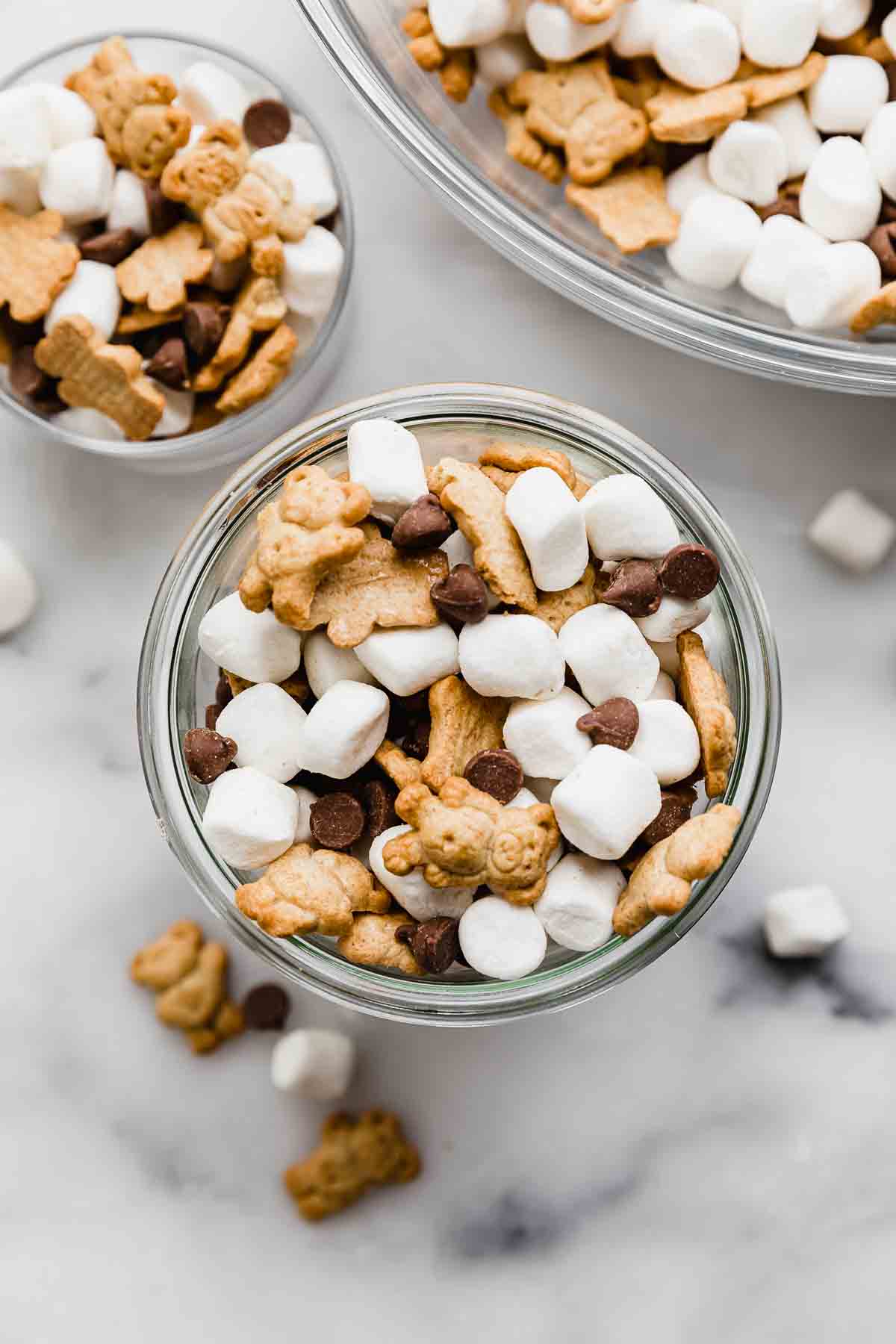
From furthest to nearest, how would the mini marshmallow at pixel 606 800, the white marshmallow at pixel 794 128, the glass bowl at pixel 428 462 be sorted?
the white marshmallow at pixel 794 128
the glass bowl at pixel 428 462
the mini marshmallow at pixel 606 800

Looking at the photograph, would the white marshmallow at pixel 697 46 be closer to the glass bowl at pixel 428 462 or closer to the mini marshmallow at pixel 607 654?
the glass bowl at pixel 428 462

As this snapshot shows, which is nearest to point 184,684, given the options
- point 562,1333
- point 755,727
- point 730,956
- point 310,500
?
point 310,500

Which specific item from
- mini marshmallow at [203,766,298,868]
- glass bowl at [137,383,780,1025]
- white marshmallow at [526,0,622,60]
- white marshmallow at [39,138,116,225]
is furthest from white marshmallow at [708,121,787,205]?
mini marshmallow at [203,766,298,868]

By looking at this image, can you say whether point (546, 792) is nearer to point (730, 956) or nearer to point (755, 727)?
point (755, 727)

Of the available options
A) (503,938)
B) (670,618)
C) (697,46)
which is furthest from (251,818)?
(697,46)

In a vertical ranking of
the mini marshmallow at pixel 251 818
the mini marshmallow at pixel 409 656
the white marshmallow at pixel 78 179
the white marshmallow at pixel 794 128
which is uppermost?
the white marshmallow at pixel 794 128

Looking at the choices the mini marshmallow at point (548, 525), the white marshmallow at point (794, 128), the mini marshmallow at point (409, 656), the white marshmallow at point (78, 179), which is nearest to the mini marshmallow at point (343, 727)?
the mini marshmallow at point (409, 656)

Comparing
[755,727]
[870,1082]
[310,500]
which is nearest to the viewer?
[310,500]
